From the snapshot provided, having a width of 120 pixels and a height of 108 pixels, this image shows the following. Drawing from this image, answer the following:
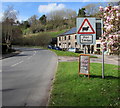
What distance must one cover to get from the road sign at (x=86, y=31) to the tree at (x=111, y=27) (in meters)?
2.93

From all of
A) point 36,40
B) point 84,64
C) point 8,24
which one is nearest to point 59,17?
point 36,40

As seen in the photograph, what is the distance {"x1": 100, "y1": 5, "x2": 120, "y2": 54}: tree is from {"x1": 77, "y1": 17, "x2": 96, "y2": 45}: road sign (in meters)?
2.93

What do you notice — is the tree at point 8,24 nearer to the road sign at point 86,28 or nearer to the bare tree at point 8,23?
the bare tree at point 8,23

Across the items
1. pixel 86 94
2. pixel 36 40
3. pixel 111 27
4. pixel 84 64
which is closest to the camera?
pixel 111 27

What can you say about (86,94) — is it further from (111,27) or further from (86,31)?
(86,31)

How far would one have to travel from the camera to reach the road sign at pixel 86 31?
7.93 m

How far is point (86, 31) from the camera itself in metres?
8.07

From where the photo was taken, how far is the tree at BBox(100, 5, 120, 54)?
448 centimetres

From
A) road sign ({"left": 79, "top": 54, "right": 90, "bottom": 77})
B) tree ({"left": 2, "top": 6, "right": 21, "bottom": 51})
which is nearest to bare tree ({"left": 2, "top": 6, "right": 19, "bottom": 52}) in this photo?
tree ({"left": 2, "top": 6, "right": 21, "bottom": 51})

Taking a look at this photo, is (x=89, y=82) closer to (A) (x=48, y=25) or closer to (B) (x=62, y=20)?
(B) (x=62, y=20)

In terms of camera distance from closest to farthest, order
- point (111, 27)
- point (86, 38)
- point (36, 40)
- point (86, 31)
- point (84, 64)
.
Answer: point (111, 27) → point (86, 38) → point (86, 31) → point (84, 64) → point (36, 40)

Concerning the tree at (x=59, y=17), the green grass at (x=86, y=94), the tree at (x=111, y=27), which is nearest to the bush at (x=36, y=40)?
the tree at (x=59, y=17)

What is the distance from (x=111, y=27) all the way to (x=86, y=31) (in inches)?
139

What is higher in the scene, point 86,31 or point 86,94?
point 86,31
